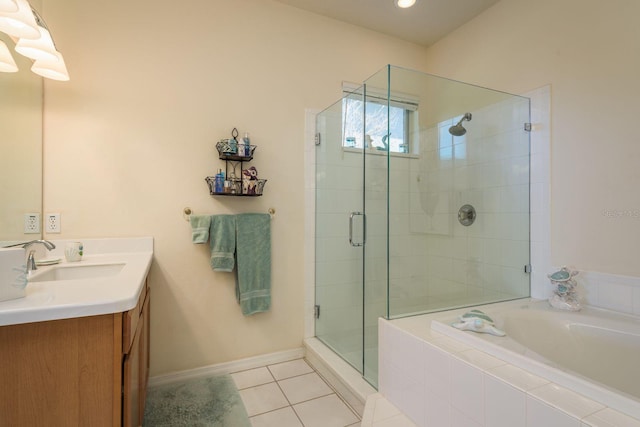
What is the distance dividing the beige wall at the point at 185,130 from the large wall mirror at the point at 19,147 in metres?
0.09

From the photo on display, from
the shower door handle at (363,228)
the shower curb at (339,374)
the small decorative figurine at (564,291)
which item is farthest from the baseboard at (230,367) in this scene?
the small decorative figurine at (564,291)

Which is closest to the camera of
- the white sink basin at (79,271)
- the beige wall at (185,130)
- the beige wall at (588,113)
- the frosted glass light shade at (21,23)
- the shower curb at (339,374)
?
the frosted glass light shade at (21,23)

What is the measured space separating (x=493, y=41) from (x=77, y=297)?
9.84 ft

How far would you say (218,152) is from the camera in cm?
228

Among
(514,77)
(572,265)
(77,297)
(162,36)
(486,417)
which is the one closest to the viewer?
(77,297)

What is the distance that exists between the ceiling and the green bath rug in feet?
9.25

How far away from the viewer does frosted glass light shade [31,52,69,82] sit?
5.20ft

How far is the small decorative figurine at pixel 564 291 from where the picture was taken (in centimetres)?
186

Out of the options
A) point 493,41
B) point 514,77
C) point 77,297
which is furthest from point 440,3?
point 77,297

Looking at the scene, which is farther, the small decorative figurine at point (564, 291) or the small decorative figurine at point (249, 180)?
the small decorative figurine at point (249, 180)

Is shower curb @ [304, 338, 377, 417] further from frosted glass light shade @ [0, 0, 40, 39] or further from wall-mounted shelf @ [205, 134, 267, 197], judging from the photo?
frosted glass light shade @ [0, 0, 40, 39]

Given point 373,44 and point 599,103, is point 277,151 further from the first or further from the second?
point 599,103

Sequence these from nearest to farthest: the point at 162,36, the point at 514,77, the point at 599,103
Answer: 1. the point at 599,103
2. the point at 162,36
3. the point at 514,77

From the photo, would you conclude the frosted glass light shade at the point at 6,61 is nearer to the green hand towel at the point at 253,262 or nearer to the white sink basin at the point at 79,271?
the white sink basin at the point at 79,271
